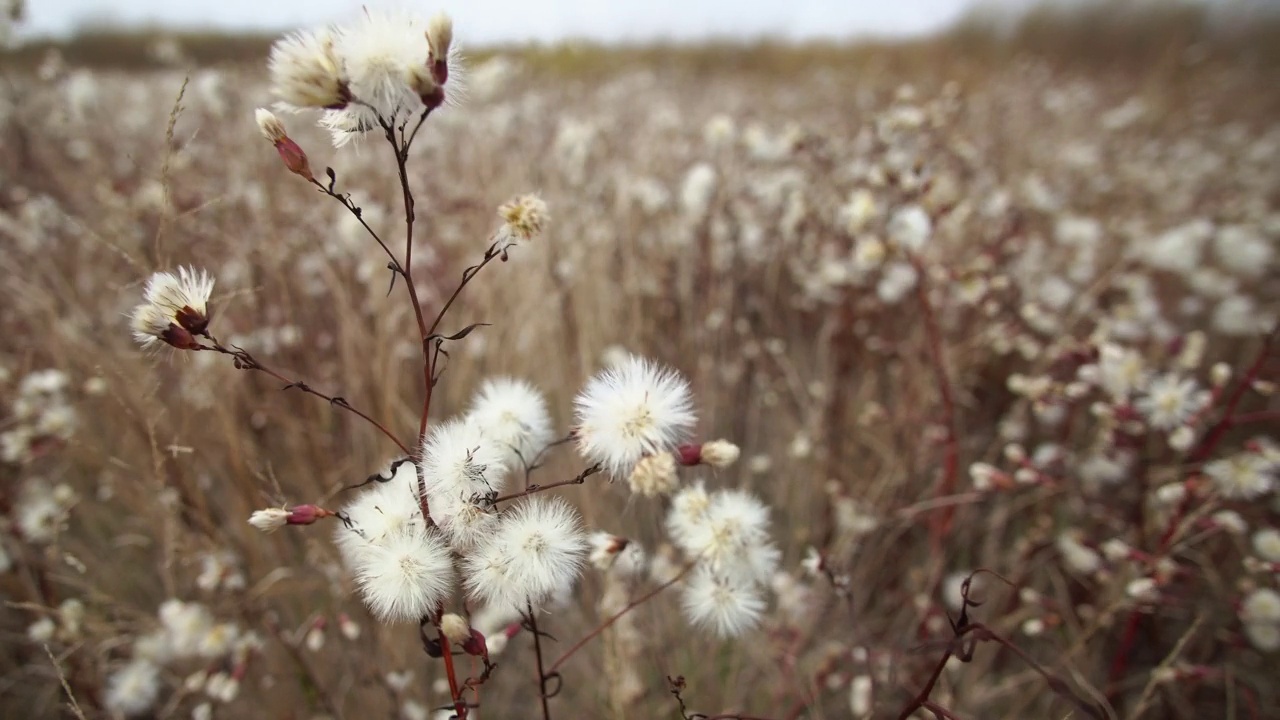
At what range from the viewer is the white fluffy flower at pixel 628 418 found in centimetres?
89

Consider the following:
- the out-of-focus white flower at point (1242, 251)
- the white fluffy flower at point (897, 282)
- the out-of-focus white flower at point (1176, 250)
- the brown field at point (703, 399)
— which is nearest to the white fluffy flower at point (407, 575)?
the brown field at point (703, 399)

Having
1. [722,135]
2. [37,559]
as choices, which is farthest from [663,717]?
[722,135]

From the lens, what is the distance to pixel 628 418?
2.95ft

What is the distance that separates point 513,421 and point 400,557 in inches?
9.8

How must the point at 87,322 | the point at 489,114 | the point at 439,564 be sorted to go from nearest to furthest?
the point at 439,564, the point at 87,322, the point at 489,114

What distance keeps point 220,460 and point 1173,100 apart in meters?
7.79

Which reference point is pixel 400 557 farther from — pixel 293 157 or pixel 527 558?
pixel 293 157

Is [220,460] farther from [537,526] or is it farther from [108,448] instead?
[537,526]

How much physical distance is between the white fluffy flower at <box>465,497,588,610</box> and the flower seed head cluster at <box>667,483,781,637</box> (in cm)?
21

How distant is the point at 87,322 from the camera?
206 centimetres

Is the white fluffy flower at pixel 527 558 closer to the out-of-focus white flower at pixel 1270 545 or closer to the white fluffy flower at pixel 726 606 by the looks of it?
the white fluffy flower at pixel 726 606

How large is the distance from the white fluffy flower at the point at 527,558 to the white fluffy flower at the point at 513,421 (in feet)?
0.30

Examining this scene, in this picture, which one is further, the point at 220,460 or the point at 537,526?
the point at 220,460

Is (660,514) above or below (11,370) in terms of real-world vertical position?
below
